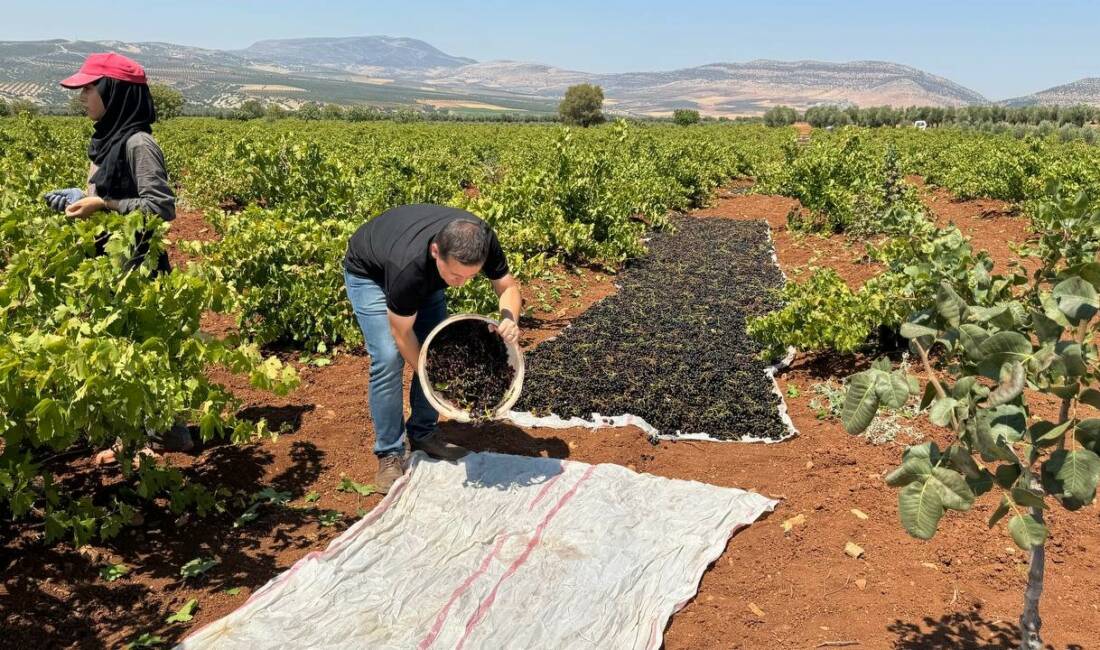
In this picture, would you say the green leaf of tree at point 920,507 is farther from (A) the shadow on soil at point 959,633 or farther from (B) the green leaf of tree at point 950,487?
(A) the shadow on soil at point 959,633

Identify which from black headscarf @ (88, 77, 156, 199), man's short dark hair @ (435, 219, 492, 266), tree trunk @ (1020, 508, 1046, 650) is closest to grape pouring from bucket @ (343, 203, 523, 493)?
man's short dark hair @ (435, 219, 492, 266)

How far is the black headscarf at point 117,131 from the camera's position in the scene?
383cm

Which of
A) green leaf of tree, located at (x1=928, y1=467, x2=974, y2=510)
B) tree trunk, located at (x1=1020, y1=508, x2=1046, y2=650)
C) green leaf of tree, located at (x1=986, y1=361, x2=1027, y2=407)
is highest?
green leaf of tree, located at (x1=986, y1=361, x2=1027, y2=407)

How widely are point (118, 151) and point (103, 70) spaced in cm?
42

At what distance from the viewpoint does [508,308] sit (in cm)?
373

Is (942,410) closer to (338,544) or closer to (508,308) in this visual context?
(508,308)

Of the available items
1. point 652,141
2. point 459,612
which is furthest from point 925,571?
point 652,141

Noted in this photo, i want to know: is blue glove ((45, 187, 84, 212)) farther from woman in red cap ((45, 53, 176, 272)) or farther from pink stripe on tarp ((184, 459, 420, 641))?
pink stripe on tarp ((184, 459, 420, 641))

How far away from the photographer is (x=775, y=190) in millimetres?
19203

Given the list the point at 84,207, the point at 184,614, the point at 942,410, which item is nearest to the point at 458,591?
the point at 184,614

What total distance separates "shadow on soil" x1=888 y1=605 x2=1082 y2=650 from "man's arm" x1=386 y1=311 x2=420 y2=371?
8.17 ft

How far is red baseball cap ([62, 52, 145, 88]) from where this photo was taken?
368 centimetres

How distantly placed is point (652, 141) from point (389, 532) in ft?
69.7

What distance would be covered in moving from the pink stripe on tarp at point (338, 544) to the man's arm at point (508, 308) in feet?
3.39
